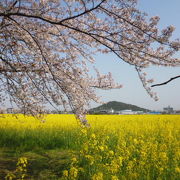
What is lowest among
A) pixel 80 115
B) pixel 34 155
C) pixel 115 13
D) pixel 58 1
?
pixel 34 155

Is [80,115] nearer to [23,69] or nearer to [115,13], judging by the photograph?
[23,69]

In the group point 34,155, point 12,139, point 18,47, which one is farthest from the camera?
point 12,139

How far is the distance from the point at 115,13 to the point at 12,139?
7.18 metres

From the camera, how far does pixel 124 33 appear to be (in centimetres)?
491

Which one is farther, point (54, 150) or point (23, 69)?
point (54, 150)

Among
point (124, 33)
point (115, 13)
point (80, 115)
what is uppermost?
point (115, 13)

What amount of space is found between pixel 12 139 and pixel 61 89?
4835mm

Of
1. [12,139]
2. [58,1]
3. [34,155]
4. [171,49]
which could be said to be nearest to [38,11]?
[58,1]

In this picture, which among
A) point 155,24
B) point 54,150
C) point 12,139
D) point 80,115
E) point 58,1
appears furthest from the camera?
point 12,139

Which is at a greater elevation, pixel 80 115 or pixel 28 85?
pixel 28 85

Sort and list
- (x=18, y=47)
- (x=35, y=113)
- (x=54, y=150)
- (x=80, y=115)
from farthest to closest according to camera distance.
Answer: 1. (x=54, y=150)
2. (x=35, y=113)
3. (x=18, y=47)
4. (x=80, y=115)

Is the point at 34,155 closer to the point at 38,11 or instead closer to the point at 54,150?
the point at 54,150

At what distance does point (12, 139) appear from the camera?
9.82 m

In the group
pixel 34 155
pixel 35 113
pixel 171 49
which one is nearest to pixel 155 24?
pixel 171 49
